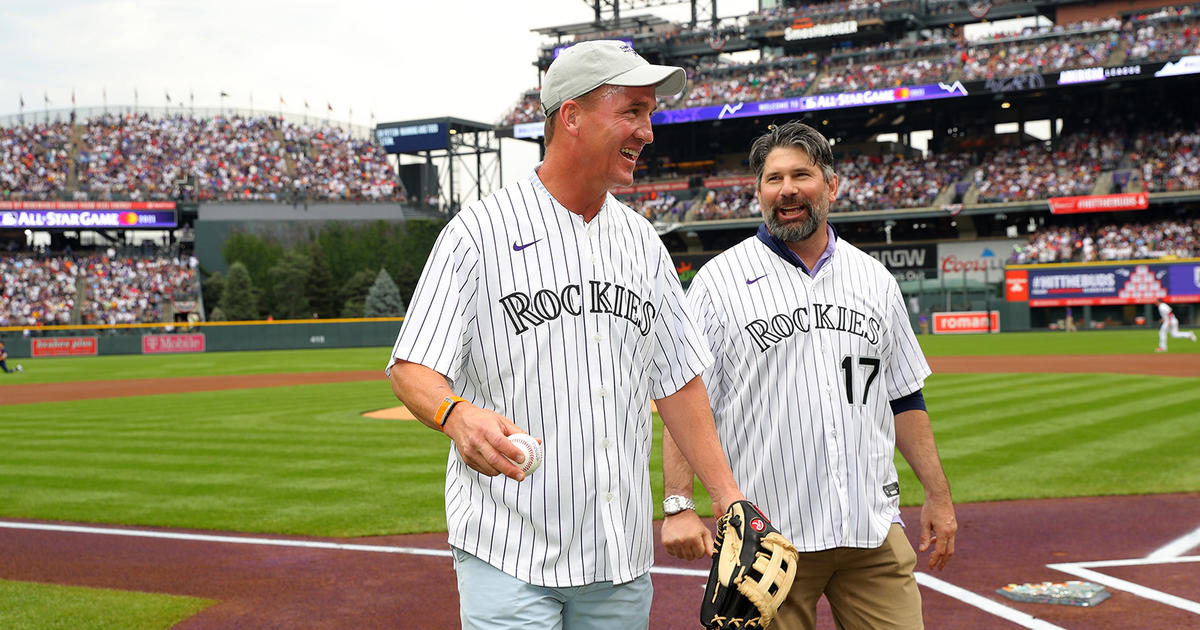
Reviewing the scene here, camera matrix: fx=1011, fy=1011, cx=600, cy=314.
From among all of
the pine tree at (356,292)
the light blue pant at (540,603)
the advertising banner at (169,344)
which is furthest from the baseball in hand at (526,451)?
the pine tree at (356,292)

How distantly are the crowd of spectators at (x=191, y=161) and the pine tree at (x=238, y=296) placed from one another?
8.22m

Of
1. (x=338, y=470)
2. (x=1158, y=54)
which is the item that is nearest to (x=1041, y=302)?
(x=1158, y=54)

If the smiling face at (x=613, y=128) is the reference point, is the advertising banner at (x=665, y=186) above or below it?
above

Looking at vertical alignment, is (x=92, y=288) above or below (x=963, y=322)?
above

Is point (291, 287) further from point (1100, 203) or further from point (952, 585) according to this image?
point (952, 585)

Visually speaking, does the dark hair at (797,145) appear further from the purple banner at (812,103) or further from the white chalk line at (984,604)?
the purple banner at (812,103)

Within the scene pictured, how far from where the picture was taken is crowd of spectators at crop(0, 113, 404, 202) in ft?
188

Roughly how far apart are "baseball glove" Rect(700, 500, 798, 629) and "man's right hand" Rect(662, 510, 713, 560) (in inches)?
3.1

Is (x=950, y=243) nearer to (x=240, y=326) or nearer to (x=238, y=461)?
(x=240, y=326)

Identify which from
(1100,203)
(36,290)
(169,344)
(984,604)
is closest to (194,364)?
(169,344)

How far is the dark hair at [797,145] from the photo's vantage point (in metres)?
3.57

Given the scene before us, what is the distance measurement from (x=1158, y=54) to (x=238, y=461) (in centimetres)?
4644

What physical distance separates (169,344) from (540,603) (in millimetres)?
42441

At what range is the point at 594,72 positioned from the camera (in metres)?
2.62
